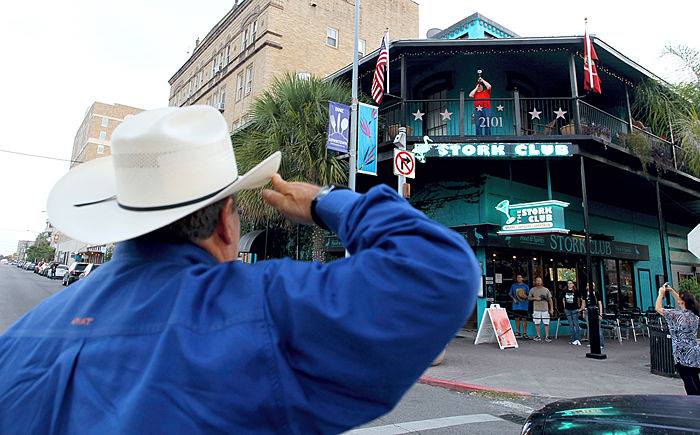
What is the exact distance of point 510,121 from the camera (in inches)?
571

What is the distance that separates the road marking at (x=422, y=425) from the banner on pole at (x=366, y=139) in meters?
6.67

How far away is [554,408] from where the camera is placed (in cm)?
309

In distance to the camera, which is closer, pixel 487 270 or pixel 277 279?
pixel 277 279

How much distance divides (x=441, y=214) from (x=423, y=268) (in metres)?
14.2

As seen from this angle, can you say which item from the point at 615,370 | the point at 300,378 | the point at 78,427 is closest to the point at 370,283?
the point at 300,378

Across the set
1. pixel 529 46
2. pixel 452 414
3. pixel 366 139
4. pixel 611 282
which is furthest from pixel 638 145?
pixel 452 414

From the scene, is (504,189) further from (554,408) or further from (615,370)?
(554,408)

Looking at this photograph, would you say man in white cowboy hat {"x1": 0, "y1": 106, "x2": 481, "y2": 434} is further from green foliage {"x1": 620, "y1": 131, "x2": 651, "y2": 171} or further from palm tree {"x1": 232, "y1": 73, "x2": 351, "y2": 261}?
green foliage {"x1": 620, "y1": 131, "x2": 651, "y2": 171}

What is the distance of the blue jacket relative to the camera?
0.89 metres

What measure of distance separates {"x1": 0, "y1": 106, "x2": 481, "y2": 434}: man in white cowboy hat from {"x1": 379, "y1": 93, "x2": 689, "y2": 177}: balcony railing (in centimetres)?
1213

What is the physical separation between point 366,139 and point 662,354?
7.94 metres

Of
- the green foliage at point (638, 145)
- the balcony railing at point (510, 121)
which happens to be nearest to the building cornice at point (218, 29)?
the balcony railing at point (510, 121)

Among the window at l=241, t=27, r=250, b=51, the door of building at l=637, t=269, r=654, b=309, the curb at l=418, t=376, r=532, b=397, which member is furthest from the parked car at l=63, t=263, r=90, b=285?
the door of building at l=637, t=269, r=654, b=309

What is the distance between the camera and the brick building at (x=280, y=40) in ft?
83.8
